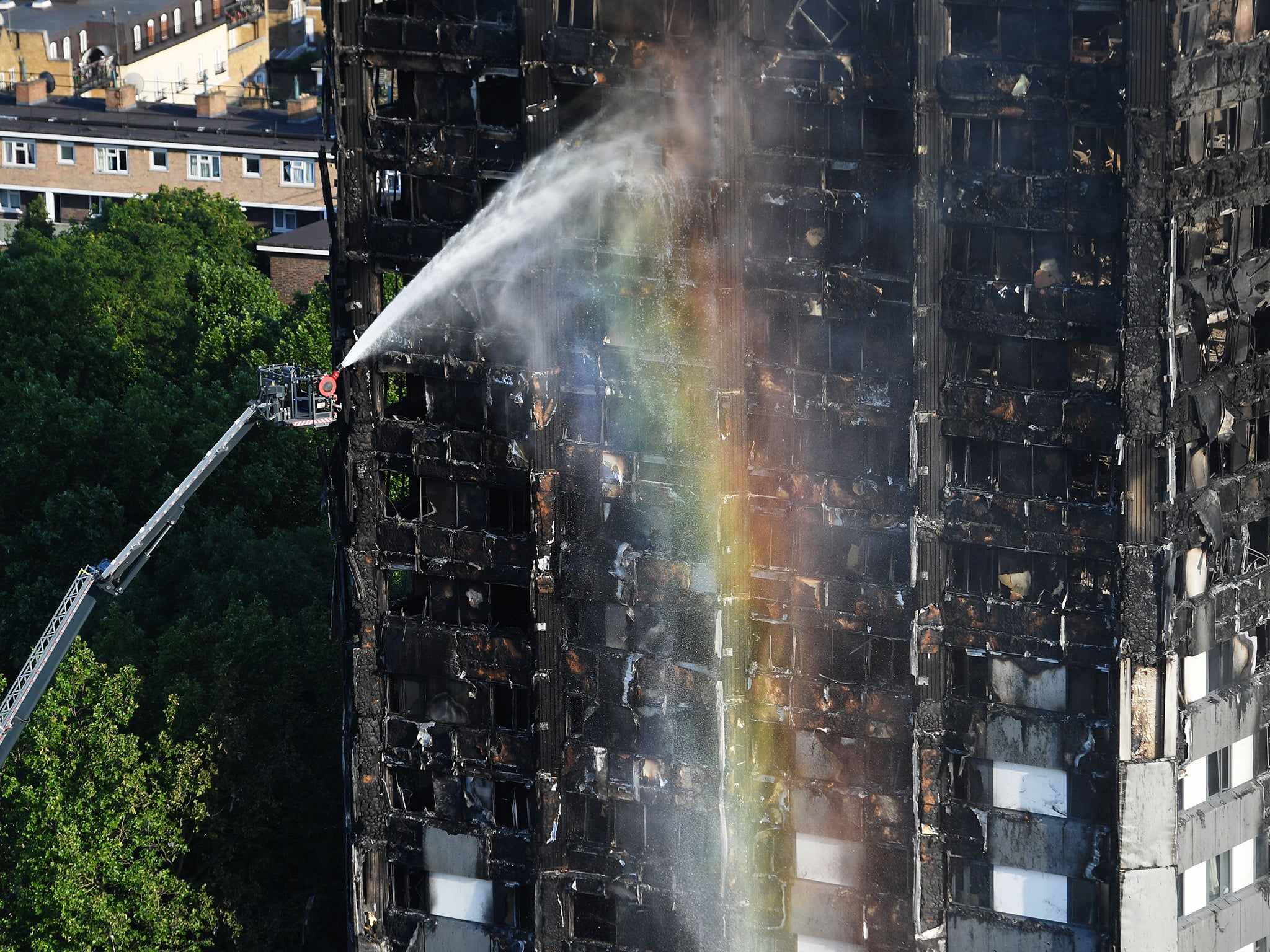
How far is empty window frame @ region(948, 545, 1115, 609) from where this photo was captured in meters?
69.5

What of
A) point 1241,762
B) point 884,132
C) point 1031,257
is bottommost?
point 1241,762

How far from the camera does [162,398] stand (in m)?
142

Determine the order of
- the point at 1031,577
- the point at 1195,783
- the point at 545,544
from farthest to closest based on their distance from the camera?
the point at 545,544 → the point at 1195,783 → the point at 1031,577

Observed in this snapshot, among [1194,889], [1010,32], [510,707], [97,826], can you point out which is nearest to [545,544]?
[510,707]

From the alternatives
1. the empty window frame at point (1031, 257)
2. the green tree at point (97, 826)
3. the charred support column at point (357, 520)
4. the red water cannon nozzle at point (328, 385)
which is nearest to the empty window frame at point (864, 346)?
the empty window frame at point (1031, 257)

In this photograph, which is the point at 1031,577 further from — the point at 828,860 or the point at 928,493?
the point at 828,860

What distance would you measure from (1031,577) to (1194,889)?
12709mm

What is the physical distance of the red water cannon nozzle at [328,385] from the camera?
7394 centimetres

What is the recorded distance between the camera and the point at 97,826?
9175 centimetres

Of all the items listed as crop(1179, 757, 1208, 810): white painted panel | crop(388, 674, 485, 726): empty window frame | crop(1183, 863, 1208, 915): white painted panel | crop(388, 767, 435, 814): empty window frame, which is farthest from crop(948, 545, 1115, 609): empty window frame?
crop(388, 767, 435, 814): empty window frame

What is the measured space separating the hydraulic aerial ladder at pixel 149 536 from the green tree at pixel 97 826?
3306mm

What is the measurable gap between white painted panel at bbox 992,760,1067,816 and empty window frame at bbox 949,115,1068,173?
19.8 metres

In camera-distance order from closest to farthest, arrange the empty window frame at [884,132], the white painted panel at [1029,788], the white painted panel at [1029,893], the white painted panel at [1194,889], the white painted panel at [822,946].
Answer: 1. the empty window frame at [884,132]
2. the white painted panel at [1029,788]
3. the white painted panel at [1029,893]
4. the white painted panel at [1194,889]
5. the white painted panel at [822,946]

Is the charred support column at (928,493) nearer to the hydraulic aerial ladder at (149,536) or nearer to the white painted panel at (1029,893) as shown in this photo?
the white painted panel at (1029,893)
